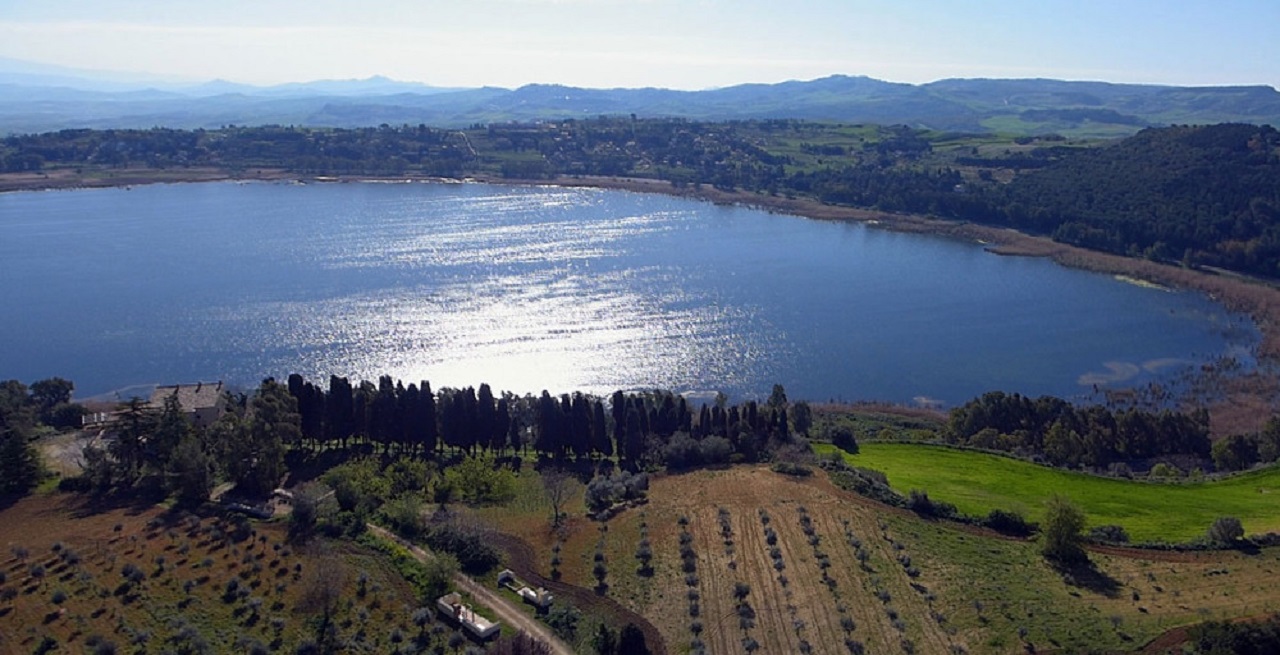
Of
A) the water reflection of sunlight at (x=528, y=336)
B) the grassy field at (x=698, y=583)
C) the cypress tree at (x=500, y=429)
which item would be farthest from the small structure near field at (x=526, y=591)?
the water reflection of sunlight at (x=528, y=336)

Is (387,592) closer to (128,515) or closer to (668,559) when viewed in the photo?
(668,559)

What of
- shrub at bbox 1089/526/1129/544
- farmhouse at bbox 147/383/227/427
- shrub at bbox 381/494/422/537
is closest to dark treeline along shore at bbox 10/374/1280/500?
farmhouse at bbox 147/383/227/427

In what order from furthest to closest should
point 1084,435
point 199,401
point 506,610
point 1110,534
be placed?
point 1084,435 < point 199,401 < point 1110,534 < point 506,610

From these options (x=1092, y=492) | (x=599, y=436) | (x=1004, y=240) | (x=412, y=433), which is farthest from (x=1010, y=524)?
(x=1004, y=240)

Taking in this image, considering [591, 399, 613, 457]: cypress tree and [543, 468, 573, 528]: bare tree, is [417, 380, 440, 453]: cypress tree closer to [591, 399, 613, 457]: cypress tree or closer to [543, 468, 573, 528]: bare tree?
[591, 399, 613, 457]: cypress tree

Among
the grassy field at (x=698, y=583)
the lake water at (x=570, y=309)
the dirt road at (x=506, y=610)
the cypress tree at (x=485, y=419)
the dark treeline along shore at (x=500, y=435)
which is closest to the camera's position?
the grassy field at (x=698, y=583)

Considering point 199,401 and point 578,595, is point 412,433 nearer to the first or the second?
point 199,401

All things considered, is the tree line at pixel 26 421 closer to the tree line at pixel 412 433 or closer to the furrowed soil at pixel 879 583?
the tree line at pixel 412 433
